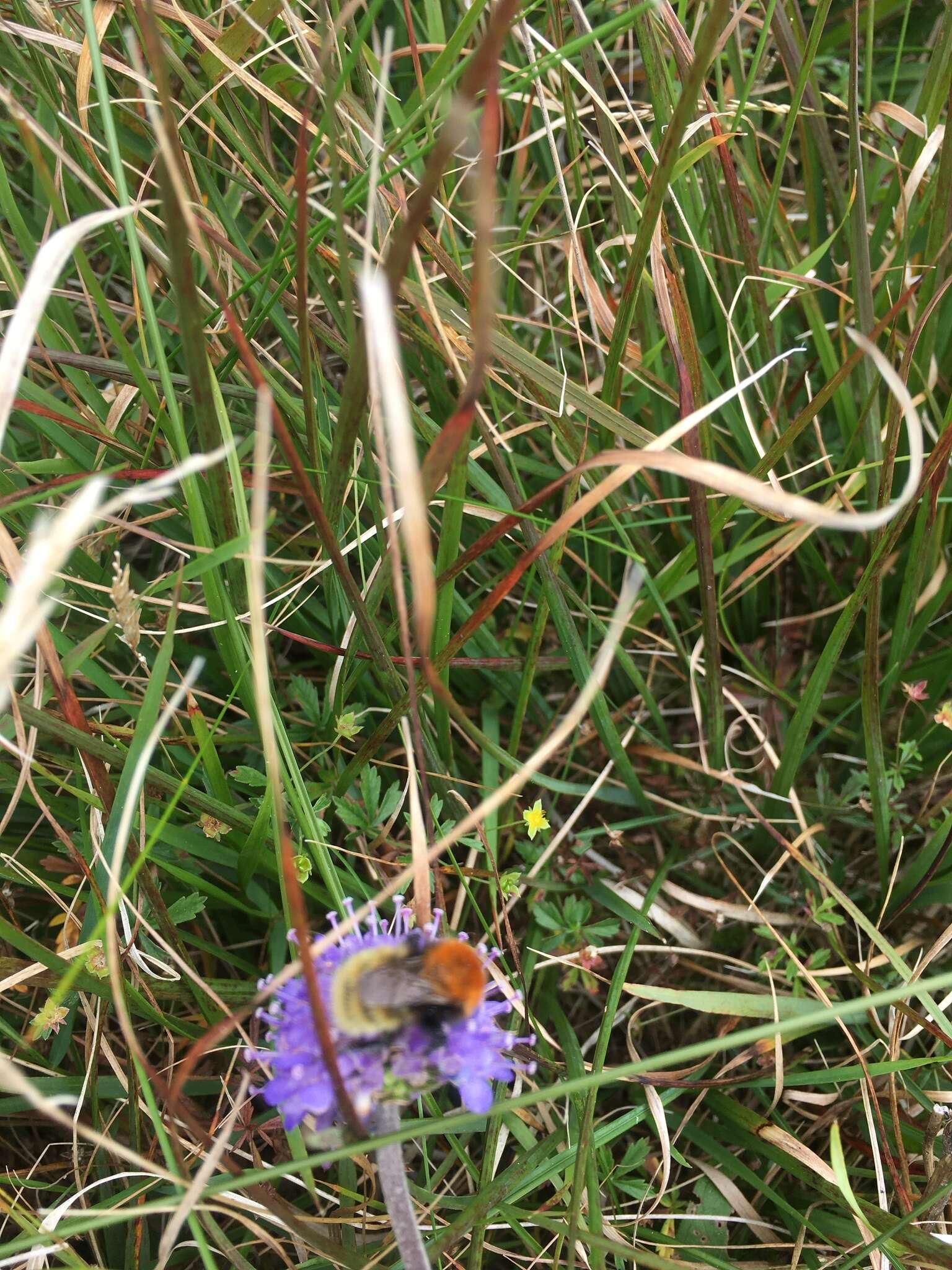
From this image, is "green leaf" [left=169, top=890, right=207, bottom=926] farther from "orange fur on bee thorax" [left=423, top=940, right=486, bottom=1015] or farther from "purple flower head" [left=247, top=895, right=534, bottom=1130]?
"orange fur on bee thorax" [left=423, top=940, right=486, bottom=1015]

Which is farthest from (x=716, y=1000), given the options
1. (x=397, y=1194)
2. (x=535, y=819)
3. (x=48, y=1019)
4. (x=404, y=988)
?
(x=48, y=1019)

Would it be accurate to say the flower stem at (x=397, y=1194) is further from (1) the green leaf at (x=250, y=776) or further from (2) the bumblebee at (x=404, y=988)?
(1) the green leaf at (x=250, y=776)

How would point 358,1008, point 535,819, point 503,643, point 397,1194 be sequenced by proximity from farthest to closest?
1. point 503,643
2. point 535,819
3. point 397,1194
4. point 358,1008

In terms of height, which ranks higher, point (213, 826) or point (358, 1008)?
point (358, 1008)

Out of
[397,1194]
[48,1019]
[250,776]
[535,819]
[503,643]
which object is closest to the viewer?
[397,1194]

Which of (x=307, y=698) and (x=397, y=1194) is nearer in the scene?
(x=397, y=1194)

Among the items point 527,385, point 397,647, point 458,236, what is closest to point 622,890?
point 397,647

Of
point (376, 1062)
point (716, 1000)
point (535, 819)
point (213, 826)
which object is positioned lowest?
point (716, 1000)

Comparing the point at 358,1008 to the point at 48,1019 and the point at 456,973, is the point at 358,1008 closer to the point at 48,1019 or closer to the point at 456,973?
the point at 456,973
